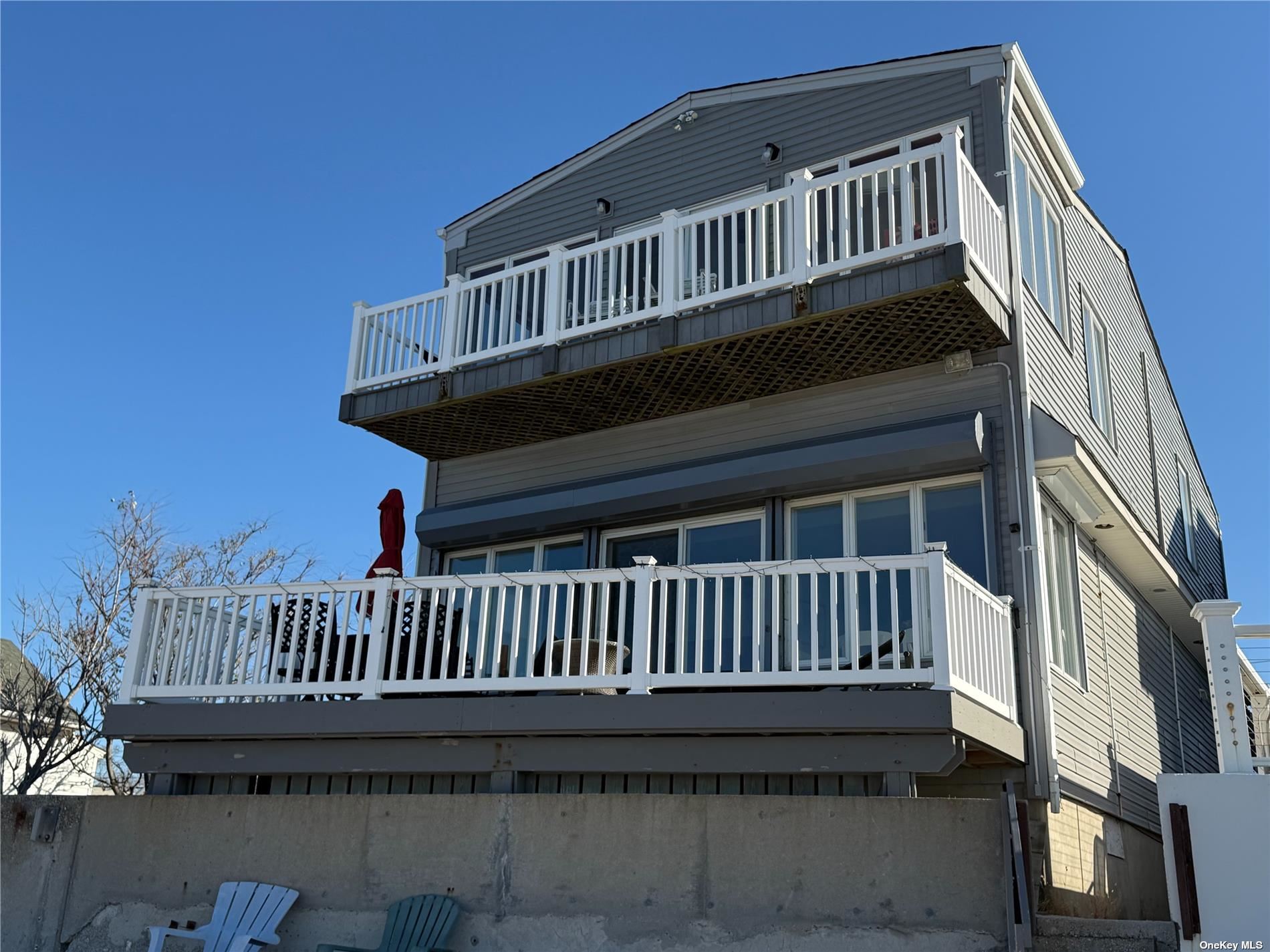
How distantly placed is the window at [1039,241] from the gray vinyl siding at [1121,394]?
0.78ft

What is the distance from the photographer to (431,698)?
9.22 metres

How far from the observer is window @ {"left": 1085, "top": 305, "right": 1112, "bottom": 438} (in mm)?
13414

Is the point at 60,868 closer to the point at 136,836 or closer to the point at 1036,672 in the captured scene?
the point at 136,836

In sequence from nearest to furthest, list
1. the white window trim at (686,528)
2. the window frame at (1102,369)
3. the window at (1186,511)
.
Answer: the white window trim at (686,528) < the window frame at (1102,369) < the window at (1186,511)

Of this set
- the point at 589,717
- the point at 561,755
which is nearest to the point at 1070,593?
the point at 589,717

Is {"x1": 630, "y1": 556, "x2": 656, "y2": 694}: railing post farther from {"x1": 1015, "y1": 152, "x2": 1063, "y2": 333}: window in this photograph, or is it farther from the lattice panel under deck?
{"x1": 1015, "y1": 152, "x2": 1063, "y2": 333}: window

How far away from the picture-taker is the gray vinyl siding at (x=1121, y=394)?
38.3 feet

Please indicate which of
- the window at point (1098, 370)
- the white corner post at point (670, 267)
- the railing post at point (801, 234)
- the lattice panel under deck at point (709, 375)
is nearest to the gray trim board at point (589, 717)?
the lattice panel under deck at point (709, 375)

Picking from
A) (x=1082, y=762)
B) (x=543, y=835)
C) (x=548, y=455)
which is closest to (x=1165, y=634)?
(x=1082, y=762)

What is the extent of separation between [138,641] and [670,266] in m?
5.65

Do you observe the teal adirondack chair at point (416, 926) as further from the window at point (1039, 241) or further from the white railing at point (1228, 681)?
the window at point (1039, 241)

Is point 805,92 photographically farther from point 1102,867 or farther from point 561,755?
point 1102,867

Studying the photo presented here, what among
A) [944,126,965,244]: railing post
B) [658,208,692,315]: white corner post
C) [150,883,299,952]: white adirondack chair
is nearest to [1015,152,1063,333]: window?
[944,126,965,244]: railing post

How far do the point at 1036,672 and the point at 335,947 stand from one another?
5.69 metres
